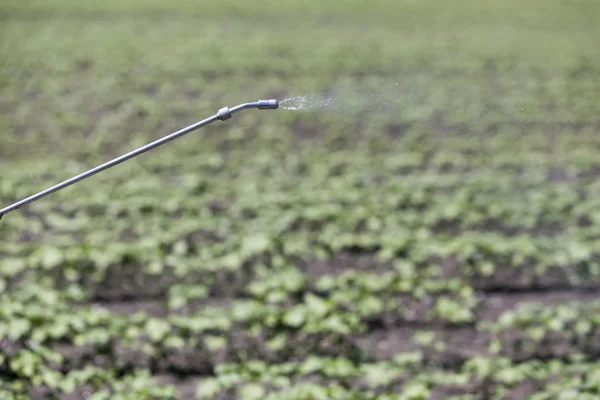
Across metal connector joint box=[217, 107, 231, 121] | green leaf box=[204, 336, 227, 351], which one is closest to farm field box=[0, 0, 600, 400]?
green leaf box=[204, 336, 227, 351]

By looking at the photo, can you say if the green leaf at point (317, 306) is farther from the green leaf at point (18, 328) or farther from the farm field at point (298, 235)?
the green leaf at point (18, 328)

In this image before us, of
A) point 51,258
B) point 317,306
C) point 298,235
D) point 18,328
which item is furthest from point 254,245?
point 18,328

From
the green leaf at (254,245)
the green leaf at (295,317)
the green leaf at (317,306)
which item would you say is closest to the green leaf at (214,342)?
the green leaf at (295,317)

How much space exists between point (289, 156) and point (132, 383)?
5.15 meters

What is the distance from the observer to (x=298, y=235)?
241 inches

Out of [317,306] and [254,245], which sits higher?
[254,245]

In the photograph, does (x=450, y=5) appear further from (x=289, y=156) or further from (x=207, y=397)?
(x=207, y=397)

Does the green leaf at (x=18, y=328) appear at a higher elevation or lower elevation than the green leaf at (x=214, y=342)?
higher

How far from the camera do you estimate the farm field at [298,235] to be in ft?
13.5

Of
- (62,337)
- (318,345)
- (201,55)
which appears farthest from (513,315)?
(201,55)

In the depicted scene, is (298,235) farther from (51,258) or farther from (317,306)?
(51,258)

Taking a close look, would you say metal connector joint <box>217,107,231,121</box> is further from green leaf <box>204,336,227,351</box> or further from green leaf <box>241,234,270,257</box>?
green leaf <box>241,234,270,257</box>

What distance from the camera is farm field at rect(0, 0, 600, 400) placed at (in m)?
4.12

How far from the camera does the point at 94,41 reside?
15.1 m
